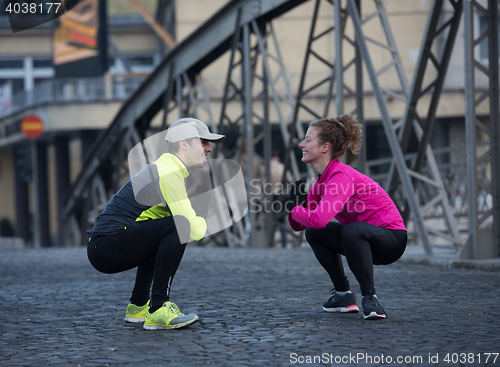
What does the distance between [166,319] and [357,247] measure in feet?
3.94

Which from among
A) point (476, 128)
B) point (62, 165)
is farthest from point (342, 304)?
point (62, 165)

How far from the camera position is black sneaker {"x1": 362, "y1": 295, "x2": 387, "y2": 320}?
4309 millimetres

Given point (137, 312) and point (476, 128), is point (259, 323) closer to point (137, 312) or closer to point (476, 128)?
point (137, 312)

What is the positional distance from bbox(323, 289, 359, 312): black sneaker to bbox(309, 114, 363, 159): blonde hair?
0.89 m

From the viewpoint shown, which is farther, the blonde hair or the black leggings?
the blonde hair

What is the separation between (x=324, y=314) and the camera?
463 centimetres

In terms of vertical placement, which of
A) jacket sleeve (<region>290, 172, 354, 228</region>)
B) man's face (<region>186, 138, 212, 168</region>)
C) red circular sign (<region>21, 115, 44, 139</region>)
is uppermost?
red circular sign (<region>21, 115, 44, 139</region>)

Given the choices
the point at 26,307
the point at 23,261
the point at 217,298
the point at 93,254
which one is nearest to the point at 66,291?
the point at 26,307

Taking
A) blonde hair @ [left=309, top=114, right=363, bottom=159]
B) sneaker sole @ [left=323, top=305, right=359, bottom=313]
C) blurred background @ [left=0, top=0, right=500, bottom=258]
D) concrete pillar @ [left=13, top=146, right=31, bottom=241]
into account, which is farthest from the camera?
concrete pillar @ [left=13, top=146, right=31, bottom=241]

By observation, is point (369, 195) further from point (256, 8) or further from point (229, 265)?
point (256, 8)

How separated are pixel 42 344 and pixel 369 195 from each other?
2095 mm

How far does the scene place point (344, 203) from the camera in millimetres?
4320

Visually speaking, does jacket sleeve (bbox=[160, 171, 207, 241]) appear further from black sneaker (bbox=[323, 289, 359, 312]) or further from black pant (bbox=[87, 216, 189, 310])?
black sneaker (bbox=[323, 289, 359, 312])

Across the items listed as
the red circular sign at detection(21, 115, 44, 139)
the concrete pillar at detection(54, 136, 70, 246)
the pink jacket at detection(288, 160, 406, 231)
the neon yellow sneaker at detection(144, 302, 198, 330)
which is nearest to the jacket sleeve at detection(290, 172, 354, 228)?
the pink jacket at detection(288, 160, 406, 231)
